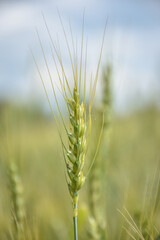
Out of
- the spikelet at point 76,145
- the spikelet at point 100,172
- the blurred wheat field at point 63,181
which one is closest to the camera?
the spikelet at point 76,145

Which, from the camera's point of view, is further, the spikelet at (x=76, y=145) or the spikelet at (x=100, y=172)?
the spikelet at (x=100, y=172)

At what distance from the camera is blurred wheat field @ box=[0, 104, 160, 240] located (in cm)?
109

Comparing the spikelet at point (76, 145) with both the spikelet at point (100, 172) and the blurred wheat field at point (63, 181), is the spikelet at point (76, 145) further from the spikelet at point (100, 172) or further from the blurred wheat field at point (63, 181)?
the spikelet at point (100, 172)

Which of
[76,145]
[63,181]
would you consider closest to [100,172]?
[76,145]

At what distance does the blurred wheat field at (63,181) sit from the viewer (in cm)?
109

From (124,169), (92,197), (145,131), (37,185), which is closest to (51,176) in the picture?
(37,185)

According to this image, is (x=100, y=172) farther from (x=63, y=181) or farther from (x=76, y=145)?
(x=63, y=181)

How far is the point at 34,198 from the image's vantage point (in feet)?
5.90

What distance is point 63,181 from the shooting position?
7.18 ft

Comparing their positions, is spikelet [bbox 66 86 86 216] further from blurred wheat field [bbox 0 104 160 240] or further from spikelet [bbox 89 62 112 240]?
spikelet [bbox 89 62 112 240]

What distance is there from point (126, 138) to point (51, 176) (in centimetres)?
122

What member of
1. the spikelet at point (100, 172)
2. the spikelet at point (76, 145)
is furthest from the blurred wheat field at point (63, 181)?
the spikelet at point (76, 145)

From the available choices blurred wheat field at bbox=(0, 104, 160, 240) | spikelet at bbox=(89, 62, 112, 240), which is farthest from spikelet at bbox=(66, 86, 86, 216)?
spikelet at bbox=(89, 62, 112, 240)

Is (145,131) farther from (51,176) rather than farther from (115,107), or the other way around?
(115,107)
